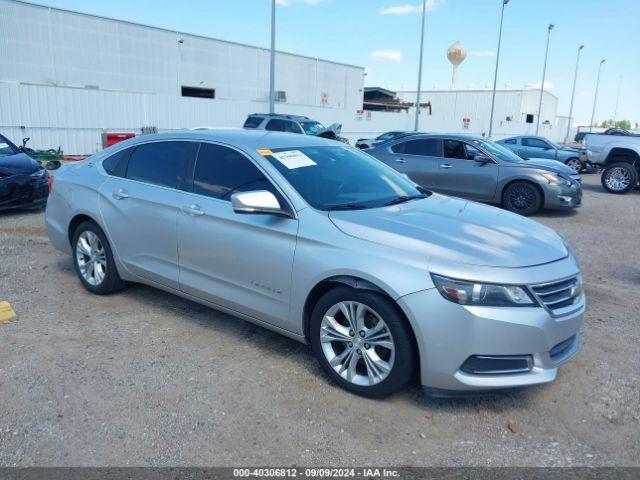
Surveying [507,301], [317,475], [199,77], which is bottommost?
[317,475]

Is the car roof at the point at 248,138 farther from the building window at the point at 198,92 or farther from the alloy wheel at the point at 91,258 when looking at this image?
the building window at the point at 198,92

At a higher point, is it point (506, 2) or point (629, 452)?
point (506, 2)

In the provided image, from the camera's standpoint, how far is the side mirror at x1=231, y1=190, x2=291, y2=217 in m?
3.57

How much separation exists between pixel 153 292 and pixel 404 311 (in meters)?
3.12

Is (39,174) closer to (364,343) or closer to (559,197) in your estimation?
(364,343)

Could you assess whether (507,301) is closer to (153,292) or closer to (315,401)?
(315,401)

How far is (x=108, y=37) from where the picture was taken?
30.0 m

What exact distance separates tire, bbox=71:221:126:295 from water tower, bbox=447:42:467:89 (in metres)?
69.4

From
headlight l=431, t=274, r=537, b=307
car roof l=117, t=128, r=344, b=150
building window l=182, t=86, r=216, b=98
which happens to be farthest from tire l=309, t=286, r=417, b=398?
A: building window l=182, t=86, r=216, b=98

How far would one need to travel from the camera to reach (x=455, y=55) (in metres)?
68.3

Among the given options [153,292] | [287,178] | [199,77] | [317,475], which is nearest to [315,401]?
[317,475]

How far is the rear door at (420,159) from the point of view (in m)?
11.2

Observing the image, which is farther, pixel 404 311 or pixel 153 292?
pixel 153 292

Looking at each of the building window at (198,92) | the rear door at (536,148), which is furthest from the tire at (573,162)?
the building window at (198,92)
